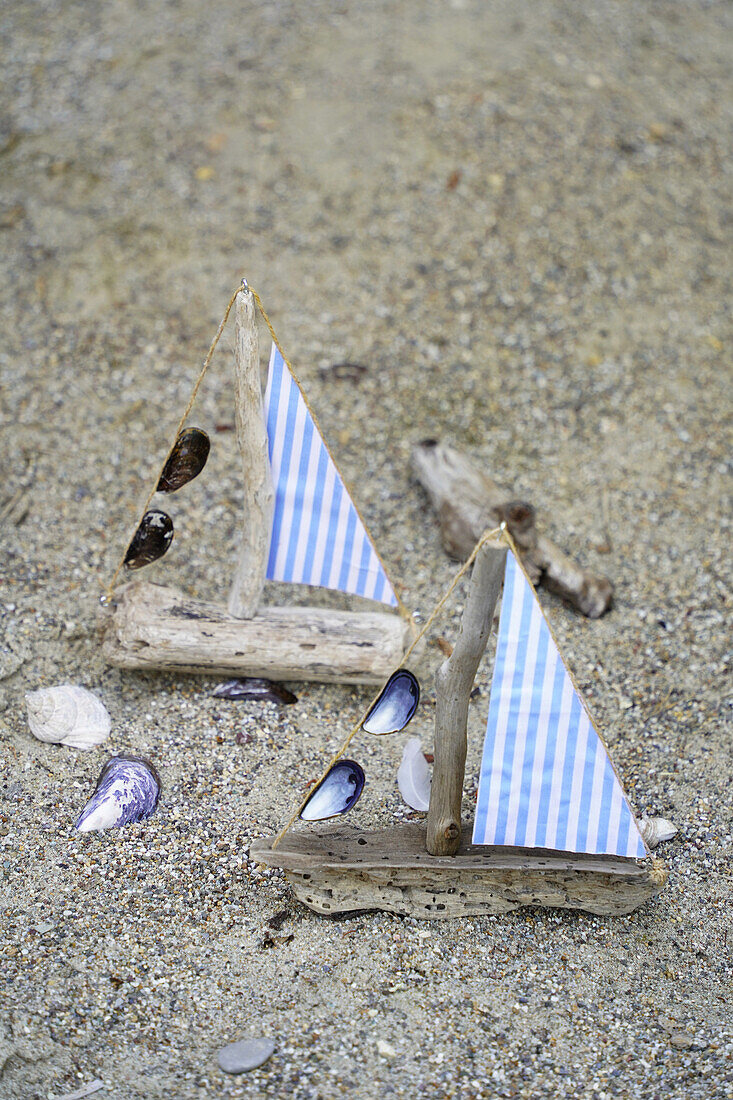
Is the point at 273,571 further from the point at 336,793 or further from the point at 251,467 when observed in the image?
the point at 336,793

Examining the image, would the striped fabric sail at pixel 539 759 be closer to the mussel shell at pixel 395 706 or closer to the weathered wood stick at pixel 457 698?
the weathered wood stick at pixel 457 698

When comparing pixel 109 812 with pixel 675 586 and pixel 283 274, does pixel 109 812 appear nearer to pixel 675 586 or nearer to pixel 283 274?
pixel 675 586

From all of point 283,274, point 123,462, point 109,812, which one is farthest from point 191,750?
point 283,274

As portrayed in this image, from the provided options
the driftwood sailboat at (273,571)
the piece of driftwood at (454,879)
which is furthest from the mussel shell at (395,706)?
the driftwood sailboat at (273,571)

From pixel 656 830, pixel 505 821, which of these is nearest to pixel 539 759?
pixel 505 821

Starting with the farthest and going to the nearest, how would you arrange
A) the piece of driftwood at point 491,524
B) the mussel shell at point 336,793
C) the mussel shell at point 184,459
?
the piece of driftwood at point 491,524
the mussel shell at point 184,459
the mussel shell at point 336,793
